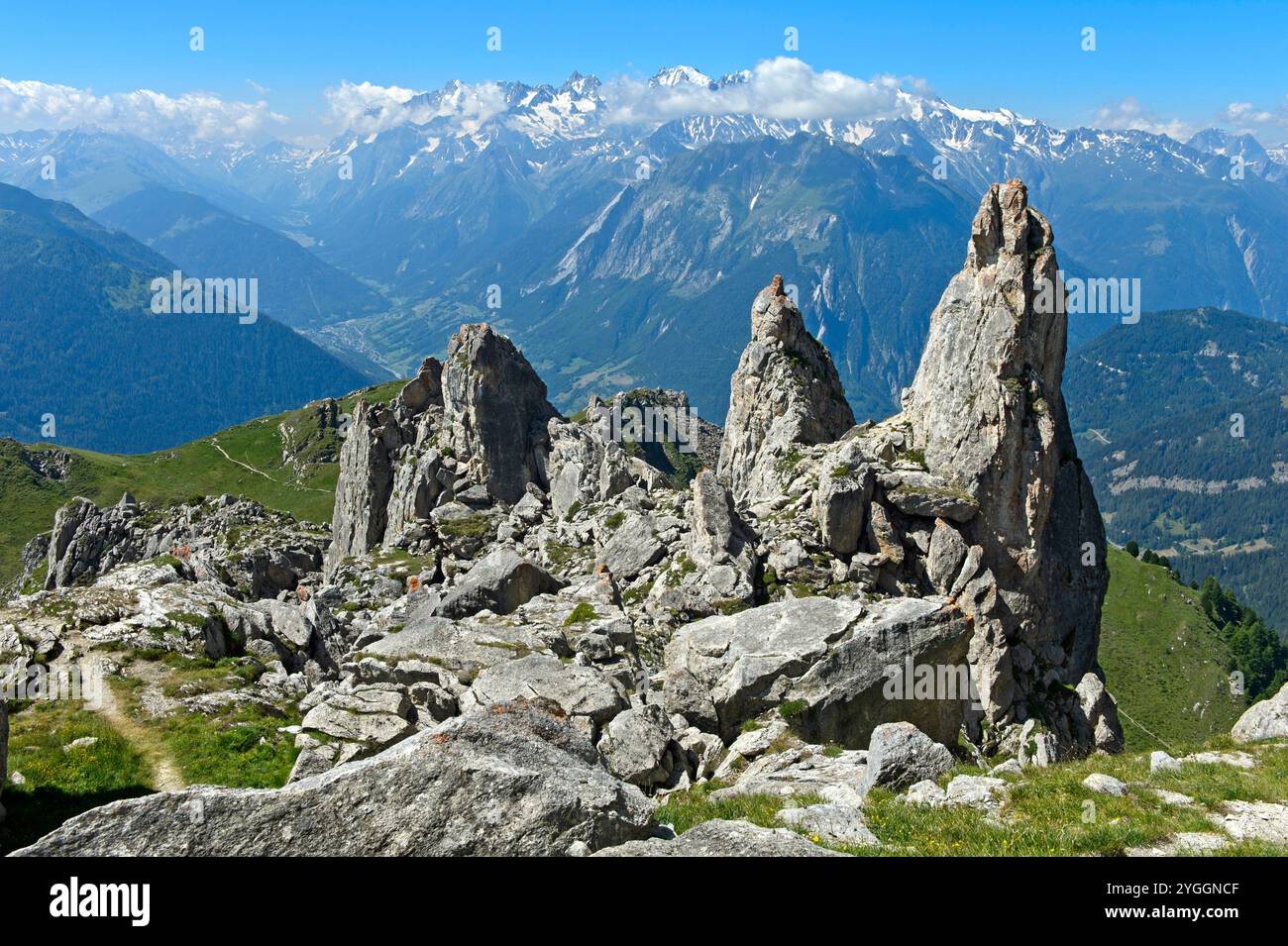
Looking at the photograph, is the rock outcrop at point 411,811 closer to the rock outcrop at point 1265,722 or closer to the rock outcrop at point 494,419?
the rock outcrop at point 1265,722

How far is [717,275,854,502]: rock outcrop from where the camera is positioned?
7725 cm

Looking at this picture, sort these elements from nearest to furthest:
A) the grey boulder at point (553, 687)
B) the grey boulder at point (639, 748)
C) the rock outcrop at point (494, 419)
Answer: the grey boulder at point (639, 748) < the grey boulder at point (553, 687) < the rock outcrop at point (494, 419)

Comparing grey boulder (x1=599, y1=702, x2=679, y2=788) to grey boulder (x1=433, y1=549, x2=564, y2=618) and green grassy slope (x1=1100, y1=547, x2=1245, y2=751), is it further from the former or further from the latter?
green grassy slope (x1=1100, y1=547, x2=1245, y2=751)

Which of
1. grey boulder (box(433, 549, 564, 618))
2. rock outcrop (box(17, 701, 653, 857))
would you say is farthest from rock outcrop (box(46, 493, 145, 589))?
rock outcrop (box(17, 701, 653, 857))

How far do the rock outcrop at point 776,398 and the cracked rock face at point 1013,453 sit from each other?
12808mm

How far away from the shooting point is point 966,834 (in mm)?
17891

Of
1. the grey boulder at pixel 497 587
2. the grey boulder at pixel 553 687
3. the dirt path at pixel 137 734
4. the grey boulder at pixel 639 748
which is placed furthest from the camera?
the grey boulder at pixel 497 587

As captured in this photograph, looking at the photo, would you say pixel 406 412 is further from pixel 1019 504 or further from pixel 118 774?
pixel 118 774

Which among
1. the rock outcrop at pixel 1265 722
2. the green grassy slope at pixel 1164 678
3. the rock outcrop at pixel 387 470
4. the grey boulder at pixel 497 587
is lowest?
the green grassy slope at pixel 1164 678

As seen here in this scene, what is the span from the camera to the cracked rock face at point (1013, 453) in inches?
2320

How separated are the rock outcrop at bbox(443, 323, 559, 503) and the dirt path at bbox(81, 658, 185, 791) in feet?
182

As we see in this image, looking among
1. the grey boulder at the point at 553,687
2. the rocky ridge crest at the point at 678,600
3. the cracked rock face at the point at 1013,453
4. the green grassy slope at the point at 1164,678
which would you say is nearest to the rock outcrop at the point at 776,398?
the rocky ridge crest at the point at 678,600

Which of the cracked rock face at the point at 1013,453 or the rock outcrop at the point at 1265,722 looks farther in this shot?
the cracked rock face at the point at 1013,453
